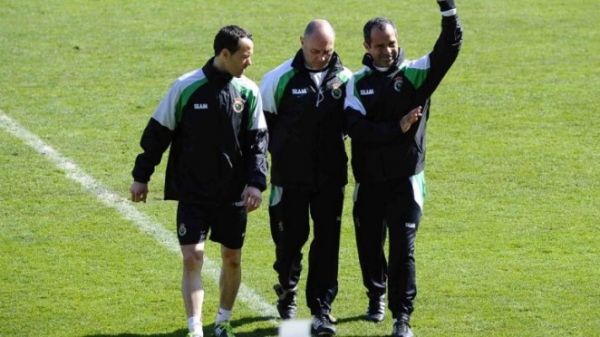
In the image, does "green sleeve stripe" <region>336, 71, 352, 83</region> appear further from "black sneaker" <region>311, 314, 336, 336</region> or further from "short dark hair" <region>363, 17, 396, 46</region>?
"black sneaker" <region>311, 314, 336, 336</region>

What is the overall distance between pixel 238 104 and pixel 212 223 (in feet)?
2.59

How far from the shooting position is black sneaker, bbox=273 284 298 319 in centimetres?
908

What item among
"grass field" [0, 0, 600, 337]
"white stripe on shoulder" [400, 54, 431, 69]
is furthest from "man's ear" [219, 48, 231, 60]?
"grass field" [0, 0, 600, 337]

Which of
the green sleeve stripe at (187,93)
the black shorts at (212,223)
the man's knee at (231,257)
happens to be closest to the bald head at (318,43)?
the green sleeve stripe at (187,93)

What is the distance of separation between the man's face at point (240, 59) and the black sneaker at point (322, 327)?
172 cm

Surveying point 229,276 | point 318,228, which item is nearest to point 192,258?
point 229,276

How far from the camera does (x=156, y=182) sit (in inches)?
497

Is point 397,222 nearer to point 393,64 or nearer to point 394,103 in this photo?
point 394,103

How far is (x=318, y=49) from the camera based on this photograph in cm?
856

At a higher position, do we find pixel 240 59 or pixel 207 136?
pixel 240 59

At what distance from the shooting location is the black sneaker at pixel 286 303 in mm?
9078

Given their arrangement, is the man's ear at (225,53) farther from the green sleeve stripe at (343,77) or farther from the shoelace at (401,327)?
the shoelace at (401,327)

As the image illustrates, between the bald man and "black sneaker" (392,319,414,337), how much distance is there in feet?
1.43

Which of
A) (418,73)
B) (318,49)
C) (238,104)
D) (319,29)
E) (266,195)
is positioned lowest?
(266,195)
